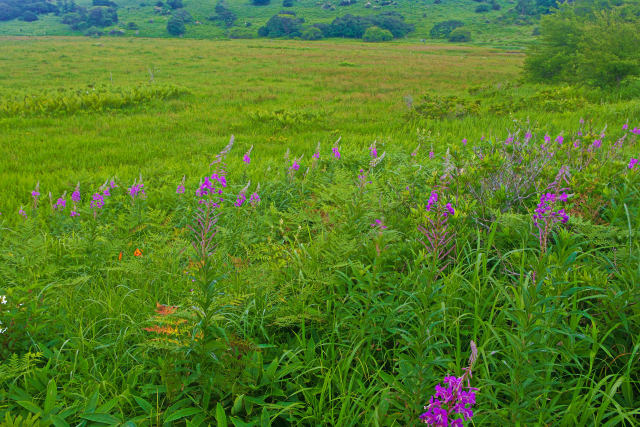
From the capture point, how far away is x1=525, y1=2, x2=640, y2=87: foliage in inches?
500

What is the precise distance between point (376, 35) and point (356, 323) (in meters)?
87.6

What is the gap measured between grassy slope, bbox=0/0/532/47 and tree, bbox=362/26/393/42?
8.44 meters

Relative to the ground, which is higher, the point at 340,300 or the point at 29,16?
the point at 29,16

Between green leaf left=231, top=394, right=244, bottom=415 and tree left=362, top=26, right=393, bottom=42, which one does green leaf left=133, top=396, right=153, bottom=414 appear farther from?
tree left=362, top=26, right=393, bottom=42

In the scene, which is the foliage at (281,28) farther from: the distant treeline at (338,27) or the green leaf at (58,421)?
the green leaf at (58,421)

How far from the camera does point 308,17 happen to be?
101562 mm

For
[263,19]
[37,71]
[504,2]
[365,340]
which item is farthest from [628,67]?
[504,2]

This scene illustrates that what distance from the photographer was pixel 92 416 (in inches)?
70.3

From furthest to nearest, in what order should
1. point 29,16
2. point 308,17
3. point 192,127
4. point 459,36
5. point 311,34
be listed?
point 308,17
point 29,16
point 311,34
point 459,36
point 192,127

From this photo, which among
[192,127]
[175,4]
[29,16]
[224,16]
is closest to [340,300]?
[192,127]

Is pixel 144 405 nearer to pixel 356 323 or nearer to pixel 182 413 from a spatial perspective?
pixel 182 413

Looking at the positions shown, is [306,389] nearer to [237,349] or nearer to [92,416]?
[237,349]

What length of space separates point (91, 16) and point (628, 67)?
101m

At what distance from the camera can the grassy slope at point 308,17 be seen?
256 feet
